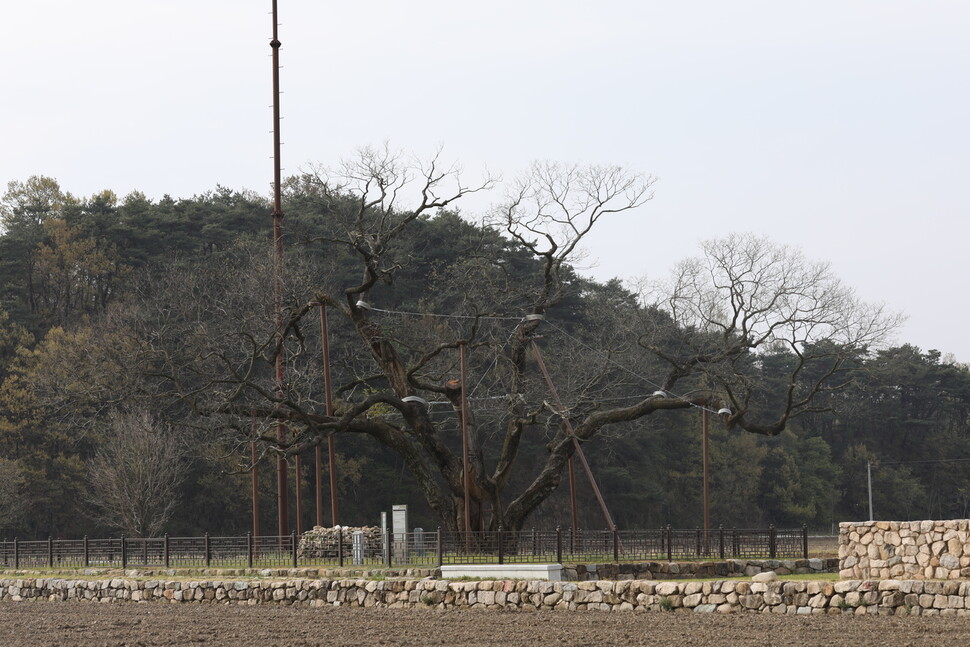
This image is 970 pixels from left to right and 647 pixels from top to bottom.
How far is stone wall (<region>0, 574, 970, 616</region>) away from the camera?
16.6 metres

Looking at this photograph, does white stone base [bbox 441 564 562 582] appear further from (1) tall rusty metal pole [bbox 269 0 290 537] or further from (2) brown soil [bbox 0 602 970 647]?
(1) tall rusty metal pole [bbox 269 0 290 537]

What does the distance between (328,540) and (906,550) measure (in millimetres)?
13070

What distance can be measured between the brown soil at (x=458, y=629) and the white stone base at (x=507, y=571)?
156 centimetres

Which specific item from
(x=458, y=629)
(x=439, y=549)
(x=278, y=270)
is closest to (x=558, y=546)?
(x=439, y=549)

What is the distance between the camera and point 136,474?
131ft

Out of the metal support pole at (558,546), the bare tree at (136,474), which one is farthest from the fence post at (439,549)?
the bare tree at (136,474)

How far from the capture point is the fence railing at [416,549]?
23.9 meters

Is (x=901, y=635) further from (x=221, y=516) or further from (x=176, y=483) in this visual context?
(x=221, y=516)

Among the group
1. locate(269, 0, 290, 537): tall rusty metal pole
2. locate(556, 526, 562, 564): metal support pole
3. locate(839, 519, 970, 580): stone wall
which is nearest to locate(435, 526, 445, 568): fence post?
locate(556, 526, 562, 564): metal support pole

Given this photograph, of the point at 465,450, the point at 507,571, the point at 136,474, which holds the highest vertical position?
the point at 465,450

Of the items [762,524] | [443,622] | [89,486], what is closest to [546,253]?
[443,622]

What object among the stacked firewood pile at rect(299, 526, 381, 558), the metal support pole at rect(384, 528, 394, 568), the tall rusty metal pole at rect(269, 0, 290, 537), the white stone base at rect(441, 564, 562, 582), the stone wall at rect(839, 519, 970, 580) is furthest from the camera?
the tall rusty metal pole at rect(269, 0, 290, 537)

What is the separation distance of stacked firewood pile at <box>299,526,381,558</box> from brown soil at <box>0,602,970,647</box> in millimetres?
5429

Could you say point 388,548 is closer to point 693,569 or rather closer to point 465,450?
point 465,450
